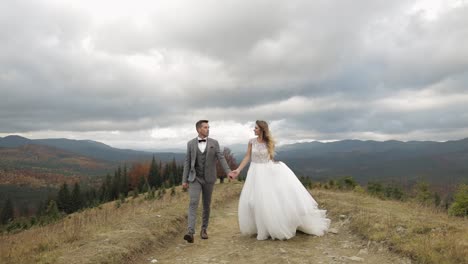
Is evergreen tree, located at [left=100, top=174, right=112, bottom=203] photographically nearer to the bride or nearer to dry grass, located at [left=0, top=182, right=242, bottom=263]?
dry grass, located at [left=0, top=182, right=242, bottom=263]

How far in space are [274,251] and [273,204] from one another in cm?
140

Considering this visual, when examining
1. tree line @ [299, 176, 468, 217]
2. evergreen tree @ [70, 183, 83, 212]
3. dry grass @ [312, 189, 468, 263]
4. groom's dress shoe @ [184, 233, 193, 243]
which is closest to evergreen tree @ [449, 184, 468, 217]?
tree line @ [299, 176, 468, 217]

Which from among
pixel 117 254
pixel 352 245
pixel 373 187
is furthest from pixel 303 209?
pixel 373 187

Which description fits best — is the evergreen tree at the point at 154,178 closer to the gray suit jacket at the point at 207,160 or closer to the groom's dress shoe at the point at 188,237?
the groom's dress shoe at the point at 188,237

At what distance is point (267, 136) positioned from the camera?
9.55 meters

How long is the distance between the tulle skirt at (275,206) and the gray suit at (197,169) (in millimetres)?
978

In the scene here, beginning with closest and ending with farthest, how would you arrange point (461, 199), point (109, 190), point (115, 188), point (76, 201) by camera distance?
point (461, 199), point (76, 201), point (109, 190), point (115, 188)

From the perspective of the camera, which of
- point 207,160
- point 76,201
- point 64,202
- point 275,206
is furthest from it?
point 76,201

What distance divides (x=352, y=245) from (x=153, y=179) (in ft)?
254

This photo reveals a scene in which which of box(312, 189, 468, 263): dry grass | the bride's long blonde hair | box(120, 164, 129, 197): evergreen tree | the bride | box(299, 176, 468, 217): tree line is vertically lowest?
box(120, 164, 129, 197): evergreen tree

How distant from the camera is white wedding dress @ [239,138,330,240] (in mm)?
9047

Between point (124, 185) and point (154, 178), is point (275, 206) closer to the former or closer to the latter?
point (154, 178)

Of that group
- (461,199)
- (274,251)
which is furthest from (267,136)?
(461,199)

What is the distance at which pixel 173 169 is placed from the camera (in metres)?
84.2
